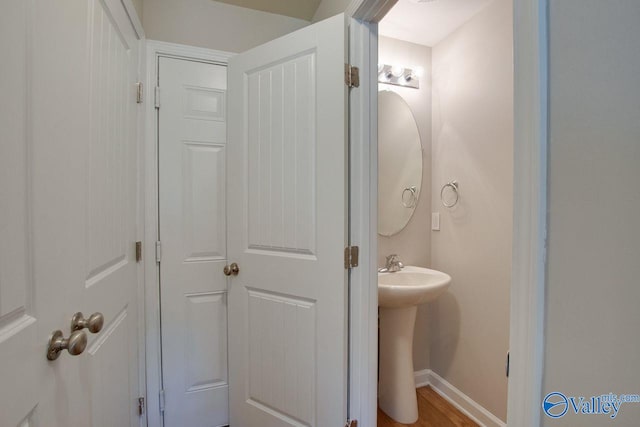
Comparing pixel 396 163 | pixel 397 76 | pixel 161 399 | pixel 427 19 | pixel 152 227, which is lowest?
pixel 161 399

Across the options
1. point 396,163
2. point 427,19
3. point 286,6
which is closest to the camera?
point 286,6

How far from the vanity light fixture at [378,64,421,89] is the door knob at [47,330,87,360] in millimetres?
1974

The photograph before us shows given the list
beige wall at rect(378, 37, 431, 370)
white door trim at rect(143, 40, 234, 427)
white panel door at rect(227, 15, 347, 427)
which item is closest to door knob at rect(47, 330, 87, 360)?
white panel door at rect(227, 15, 347, 427)

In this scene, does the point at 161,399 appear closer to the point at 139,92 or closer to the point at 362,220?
the point at 362,220

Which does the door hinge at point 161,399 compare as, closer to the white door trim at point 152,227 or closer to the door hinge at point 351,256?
the white door trim at point 152,227

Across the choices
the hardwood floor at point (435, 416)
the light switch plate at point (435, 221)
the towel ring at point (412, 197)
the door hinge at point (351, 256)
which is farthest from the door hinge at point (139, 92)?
the hardwood floor at point (435, 416)

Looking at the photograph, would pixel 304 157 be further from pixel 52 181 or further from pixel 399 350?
pixel 399 350

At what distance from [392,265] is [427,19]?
61.0 inches

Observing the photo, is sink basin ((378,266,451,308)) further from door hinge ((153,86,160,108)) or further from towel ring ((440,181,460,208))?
door hinge ((153,86,160,108))

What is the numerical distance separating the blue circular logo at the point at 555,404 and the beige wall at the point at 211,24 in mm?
1912

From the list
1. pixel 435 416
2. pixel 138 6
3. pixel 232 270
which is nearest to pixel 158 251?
pixel 232 270

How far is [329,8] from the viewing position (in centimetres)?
151

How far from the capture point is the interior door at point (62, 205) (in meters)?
0.53

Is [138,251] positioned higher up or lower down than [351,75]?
lower down
